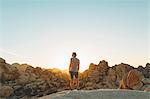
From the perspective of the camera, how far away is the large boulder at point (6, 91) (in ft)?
53.5

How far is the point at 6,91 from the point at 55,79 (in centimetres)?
463

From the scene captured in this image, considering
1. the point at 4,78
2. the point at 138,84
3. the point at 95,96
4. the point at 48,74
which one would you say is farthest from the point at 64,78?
the point at 95,96

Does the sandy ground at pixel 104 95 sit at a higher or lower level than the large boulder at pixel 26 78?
lower

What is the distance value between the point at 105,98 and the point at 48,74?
1223 cm

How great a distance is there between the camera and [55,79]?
2050 centimetres

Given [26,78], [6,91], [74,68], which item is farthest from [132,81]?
[6,91]

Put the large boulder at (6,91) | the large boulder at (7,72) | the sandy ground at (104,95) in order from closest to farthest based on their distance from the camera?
1. the sandy ground at (104,95)
2. the large boulder at (6,91)
3. the large boulder at (7,72)

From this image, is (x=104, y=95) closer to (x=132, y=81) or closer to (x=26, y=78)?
(x=132, y=81)

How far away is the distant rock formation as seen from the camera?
672 inches

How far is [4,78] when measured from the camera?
18.6 meters

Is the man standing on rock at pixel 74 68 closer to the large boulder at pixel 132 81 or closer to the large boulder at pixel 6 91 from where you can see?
the large boulder at pixel 132 81

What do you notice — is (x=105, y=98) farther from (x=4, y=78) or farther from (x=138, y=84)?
(x=4, y=78)

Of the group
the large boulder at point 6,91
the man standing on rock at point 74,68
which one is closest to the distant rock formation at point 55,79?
the large boulder at point 6,91

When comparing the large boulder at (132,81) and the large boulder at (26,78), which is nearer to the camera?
the large boulder at (132,81)
